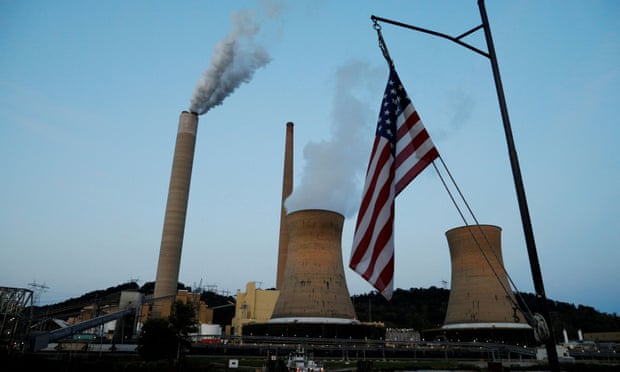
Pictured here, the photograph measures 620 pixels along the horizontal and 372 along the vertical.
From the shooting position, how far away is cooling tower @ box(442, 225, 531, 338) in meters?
31.0

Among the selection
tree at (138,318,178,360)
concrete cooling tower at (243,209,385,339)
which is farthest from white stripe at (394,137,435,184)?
concrete cooling tower at (243,209,385,339)

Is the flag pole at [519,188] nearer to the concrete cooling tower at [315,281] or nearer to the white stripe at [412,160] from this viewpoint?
the white stripe at [412,160]

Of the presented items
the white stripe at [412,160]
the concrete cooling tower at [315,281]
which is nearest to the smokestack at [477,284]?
the concrete cooling tower at [315,281]

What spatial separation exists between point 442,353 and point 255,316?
22.6 m

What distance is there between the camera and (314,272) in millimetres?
27031

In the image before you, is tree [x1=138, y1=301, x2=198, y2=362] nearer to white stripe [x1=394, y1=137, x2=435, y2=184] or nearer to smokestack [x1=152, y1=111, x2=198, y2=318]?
smokestack [x1=152, y1=111, x2=198, y2=318]

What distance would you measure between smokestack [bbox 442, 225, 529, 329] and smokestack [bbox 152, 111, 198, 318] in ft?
77.4

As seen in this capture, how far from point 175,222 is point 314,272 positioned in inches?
641

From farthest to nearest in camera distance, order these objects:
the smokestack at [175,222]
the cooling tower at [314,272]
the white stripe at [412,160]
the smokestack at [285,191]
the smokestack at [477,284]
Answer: the smokestack at [285,191] → the smokestack at [175,222] → the smokestack at [477,284] → the cooling tower at [314,272] → the white stripe at [412,160]

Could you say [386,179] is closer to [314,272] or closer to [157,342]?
[157,342]

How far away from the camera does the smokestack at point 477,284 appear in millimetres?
30969

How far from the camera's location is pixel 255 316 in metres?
46.6

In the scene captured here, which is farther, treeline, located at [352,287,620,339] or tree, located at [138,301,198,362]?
treeline, located at [352,287,620,339]

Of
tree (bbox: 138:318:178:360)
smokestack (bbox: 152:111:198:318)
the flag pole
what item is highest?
smokestack (bbox: 152:111:198:318)
